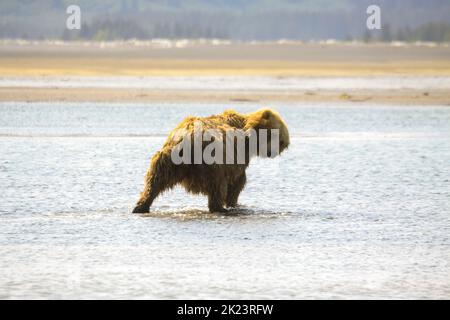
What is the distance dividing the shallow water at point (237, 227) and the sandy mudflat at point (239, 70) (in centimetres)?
1065

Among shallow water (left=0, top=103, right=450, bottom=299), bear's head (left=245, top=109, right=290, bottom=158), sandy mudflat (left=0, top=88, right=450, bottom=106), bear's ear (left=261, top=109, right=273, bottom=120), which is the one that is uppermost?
bear's ear (left=261, top=109, right=273, bottom=120)

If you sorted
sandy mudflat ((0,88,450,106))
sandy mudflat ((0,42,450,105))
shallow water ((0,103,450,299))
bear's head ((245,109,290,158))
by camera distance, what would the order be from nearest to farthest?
shallow water ((0,103,450,299)) → bear's head ((245,109,290,158)) → sandy mudflat ((0,88,450,106)) → sandy mudflat ((0,42,450,105))

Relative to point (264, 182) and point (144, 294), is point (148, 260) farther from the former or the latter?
point (264, 182)

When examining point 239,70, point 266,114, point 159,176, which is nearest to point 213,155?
point 159,176

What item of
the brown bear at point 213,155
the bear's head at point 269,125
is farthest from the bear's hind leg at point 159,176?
the bear's head at point 269,125

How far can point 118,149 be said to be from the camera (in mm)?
16641

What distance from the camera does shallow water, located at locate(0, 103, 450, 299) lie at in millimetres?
7973

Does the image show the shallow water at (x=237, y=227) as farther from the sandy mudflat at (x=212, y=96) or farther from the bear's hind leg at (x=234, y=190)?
the sandy mudflat at (x=212, y=96)

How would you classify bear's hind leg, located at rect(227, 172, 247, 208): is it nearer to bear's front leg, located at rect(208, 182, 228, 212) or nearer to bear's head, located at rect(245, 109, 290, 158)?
bear's front leg, located at rect(208, 182, 228, 212)

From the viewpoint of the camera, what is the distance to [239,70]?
41.8 metres

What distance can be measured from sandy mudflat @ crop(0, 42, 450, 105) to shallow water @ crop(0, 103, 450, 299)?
10.6m

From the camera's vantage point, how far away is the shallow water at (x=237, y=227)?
314 inches

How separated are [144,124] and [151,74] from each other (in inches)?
705

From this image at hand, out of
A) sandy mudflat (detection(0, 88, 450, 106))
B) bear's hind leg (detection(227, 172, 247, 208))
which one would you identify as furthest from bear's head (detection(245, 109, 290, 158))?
A: sandy mudflat (detection(0, 88, 450, 106))
